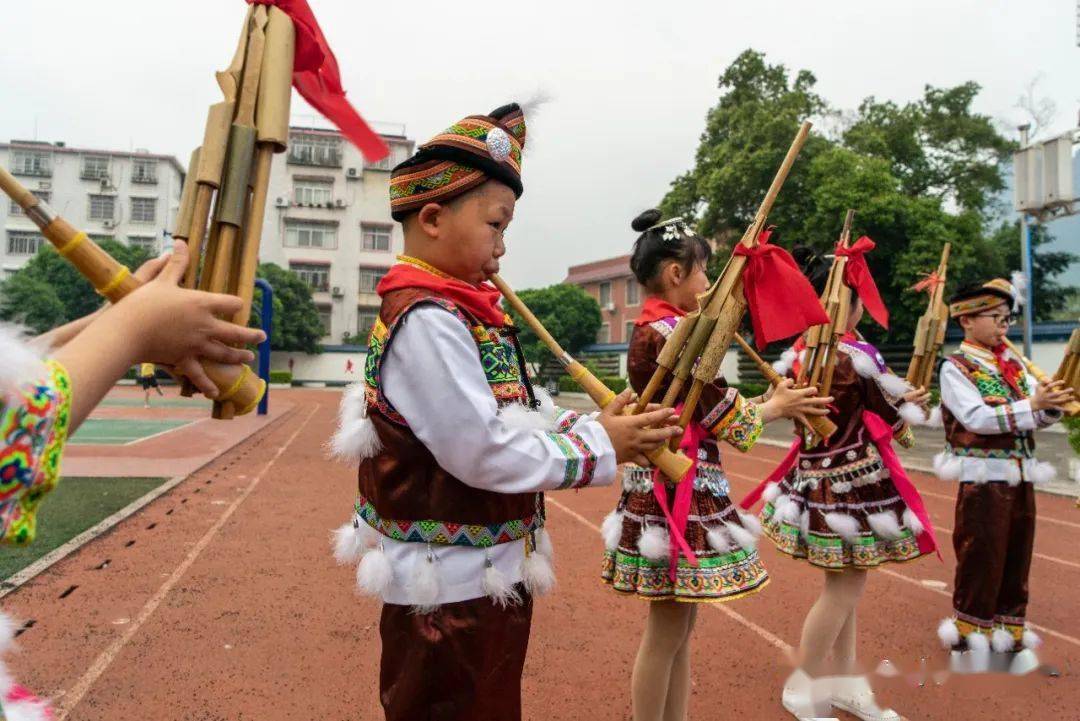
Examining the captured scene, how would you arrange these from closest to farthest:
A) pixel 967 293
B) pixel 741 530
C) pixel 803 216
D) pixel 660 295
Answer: pixel 741 530
pixel 660 295
pixel 967 293
pixel 803 216

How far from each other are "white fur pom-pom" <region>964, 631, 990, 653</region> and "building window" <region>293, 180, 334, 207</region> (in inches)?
1988

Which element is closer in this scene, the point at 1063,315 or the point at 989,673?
the point at 989,673

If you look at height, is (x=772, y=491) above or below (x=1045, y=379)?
below

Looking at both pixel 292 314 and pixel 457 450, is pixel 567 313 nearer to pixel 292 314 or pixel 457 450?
pixel 292 314

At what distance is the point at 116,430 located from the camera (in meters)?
14.4

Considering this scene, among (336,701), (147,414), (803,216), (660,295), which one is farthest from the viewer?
(803,216)

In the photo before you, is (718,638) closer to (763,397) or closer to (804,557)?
(804,557)

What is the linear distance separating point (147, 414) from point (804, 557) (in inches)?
750

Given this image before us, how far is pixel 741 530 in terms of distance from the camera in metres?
2.56

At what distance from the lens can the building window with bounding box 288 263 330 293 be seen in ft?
162

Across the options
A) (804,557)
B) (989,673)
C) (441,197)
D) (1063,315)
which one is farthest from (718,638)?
(1063,315)

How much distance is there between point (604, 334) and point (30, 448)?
144ft

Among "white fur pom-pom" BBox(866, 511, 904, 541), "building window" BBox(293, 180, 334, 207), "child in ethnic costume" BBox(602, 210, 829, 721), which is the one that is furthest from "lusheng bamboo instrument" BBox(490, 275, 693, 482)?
"building window" BBox(293, 180, 334, 207)

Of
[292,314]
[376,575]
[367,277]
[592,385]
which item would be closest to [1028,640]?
[592,385]
